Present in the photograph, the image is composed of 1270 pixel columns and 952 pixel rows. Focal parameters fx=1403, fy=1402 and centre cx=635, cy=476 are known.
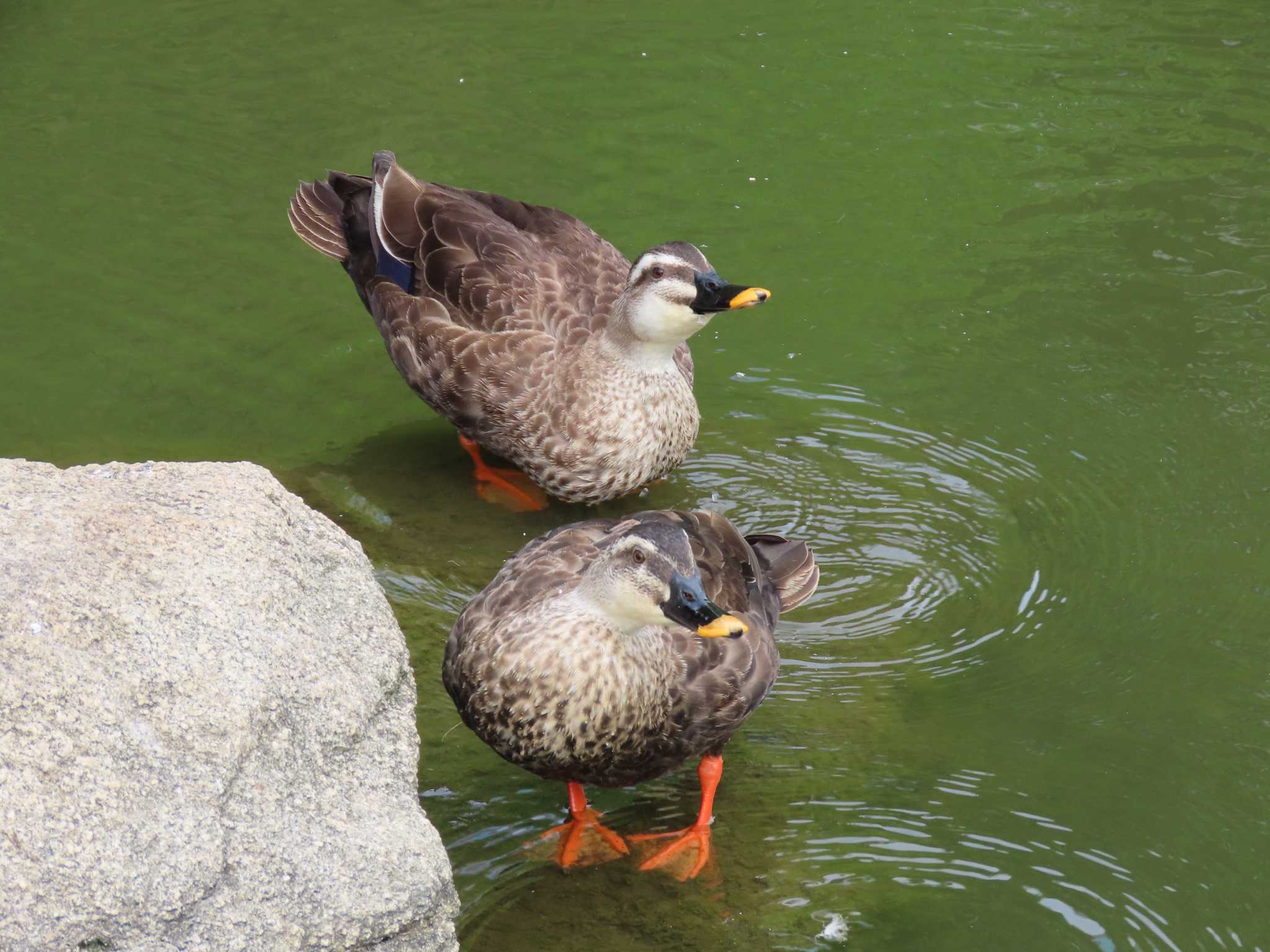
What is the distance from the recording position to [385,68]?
909 cm

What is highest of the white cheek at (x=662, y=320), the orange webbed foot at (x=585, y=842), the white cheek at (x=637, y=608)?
the white cheek at (x=662, y=320)

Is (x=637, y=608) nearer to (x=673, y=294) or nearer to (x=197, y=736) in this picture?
(x=197, y=736)

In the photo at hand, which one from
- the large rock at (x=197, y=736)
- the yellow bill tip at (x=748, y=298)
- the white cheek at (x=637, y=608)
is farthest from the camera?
the yellow bill tip at (x=748, y=298)

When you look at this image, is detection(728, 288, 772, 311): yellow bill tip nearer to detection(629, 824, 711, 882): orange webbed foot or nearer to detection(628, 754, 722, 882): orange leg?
detection(628, 754, 722, 882): orange leg

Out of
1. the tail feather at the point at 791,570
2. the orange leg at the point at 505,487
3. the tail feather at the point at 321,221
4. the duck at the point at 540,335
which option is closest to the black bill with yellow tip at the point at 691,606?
the tail feather at the point at 791,570

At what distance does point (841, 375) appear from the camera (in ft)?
21.7

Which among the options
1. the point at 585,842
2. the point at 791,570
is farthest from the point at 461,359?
the point at 585,842

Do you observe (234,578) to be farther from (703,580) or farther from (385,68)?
(385,68)

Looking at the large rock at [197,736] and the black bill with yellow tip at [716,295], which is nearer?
the large rock at [197,736]

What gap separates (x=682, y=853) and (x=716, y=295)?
2226mm

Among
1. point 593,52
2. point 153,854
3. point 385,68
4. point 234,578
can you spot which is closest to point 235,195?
point 385,68

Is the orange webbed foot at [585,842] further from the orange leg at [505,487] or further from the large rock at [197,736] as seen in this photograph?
the orange leg at [505,487]

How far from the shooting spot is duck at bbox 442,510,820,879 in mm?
3898

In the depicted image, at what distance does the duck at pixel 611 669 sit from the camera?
3898 millimetres
